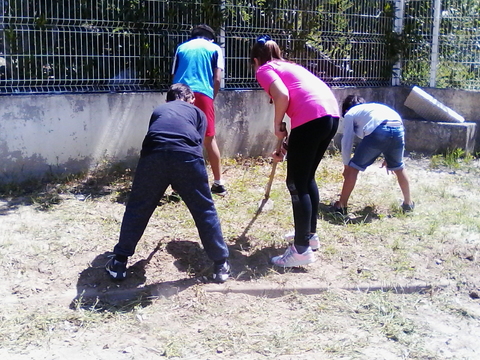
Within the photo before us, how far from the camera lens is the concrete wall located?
21.2ft

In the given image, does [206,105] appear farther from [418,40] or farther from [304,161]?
[418,40]

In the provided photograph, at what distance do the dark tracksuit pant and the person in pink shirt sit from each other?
28.3 inches

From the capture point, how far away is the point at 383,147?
234 inches

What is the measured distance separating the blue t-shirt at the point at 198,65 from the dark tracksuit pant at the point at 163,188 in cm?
191

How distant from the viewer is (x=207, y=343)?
389 cm

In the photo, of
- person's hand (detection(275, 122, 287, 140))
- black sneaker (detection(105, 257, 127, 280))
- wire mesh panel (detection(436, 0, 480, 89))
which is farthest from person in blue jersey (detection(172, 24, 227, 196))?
wire mesh panel (detection(436, 0, 480, 89))

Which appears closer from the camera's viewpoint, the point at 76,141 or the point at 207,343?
the point at 207,343

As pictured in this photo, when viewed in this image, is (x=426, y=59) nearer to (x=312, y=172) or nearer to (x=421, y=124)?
(x=421, y=124)

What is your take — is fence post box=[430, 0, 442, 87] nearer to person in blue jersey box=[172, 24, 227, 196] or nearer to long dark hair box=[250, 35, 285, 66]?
person in blue jersey box=[172, 24, 227, 196]

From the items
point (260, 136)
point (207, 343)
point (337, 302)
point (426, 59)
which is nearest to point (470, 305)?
point (337, 302)

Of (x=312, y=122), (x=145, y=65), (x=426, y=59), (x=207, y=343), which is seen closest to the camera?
(x=207, y=343)

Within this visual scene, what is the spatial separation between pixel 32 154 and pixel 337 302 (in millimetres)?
3785

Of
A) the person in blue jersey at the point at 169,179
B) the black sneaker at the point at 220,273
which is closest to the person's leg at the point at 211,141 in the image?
the person in blue jersey at the point at 169,179

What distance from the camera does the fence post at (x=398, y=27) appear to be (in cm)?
945
